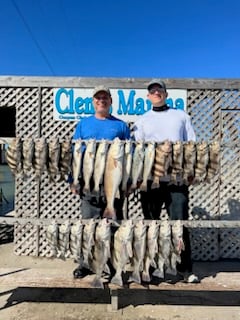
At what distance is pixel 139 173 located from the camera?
327 centimetres

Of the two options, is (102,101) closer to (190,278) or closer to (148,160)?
(148,160)

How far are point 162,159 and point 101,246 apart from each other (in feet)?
Result: 2.94

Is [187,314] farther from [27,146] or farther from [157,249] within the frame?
[27,146]

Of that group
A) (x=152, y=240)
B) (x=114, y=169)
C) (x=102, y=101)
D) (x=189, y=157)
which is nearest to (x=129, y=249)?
(x=152, y=240)

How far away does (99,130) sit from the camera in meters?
3.61

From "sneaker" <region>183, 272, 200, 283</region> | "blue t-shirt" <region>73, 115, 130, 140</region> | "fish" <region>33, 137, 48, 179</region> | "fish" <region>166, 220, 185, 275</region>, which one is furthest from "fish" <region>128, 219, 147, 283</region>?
"fish" <region>33, 137, 48, 179</region>

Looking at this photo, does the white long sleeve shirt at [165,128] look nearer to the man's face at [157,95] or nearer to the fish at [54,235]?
the man's face at [157,95]

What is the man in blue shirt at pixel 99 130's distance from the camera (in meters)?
3.58

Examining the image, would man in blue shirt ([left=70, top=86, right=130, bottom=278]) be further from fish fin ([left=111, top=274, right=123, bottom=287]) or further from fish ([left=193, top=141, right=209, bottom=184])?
fish ([left=193, top=141, right=209, bottom=184])

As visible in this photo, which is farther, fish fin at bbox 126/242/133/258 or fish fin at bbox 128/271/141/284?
fish fin at bbox 128/271/141/284

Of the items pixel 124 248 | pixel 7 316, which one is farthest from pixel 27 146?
pixel 7 316

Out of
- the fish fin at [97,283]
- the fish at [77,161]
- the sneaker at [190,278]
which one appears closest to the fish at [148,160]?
the fish at [77,161]

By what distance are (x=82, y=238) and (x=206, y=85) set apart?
3.31 meters

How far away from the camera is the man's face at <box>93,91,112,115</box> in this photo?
355cm
